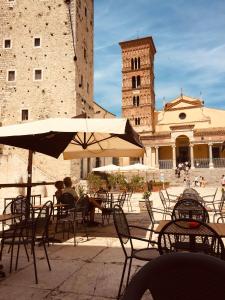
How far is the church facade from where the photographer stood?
124 ft

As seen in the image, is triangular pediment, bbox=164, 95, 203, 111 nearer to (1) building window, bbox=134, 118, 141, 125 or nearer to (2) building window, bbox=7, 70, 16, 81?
(1) building window, bbox=134, 118, 141, 125

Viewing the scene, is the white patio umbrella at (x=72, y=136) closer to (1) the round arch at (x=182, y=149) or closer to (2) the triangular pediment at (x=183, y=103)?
(1) the round arch at (x=182, y=149)

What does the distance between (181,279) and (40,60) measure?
26.1m

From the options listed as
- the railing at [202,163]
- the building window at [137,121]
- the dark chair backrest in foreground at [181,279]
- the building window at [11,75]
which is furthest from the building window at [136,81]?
the dark chair backrest in foreground at [181,279]

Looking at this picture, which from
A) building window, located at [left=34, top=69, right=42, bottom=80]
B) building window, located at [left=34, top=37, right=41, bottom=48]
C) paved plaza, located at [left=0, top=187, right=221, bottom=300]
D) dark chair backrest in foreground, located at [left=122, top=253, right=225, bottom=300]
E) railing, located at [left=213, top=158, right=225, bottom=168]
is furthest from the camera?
railing, located at [left=213, top=158, right=225, bottom=168]

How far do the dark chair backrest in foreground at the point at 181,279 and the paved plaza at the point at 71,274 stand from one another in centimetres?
230

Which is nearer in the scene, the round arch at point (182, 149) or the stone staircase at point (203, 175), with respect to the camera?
the stone staircase at point (203, 175)

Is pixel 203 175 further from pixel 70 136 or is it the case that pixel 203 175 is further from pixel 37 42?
pixel 70 136

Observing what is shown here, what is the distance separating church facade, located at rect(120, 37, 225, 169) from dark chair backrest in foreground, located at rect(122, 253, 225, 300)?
36.1m

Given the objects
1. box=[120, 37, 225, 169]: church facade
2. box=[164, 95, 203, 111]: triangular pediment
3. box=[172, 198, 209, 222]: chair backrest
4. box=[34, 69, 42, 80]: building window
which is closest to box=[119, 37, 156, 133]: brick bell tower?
box=[120, 37, 225, 169]: church facade

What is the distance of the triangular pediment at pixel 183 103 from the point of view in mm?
41781

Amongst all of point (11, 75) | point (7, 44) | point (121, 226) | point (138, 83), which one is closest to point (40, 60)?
point (11, 75)

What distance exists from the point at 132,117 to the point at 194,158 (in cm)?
986

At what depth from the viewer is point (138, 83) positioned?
141ft
